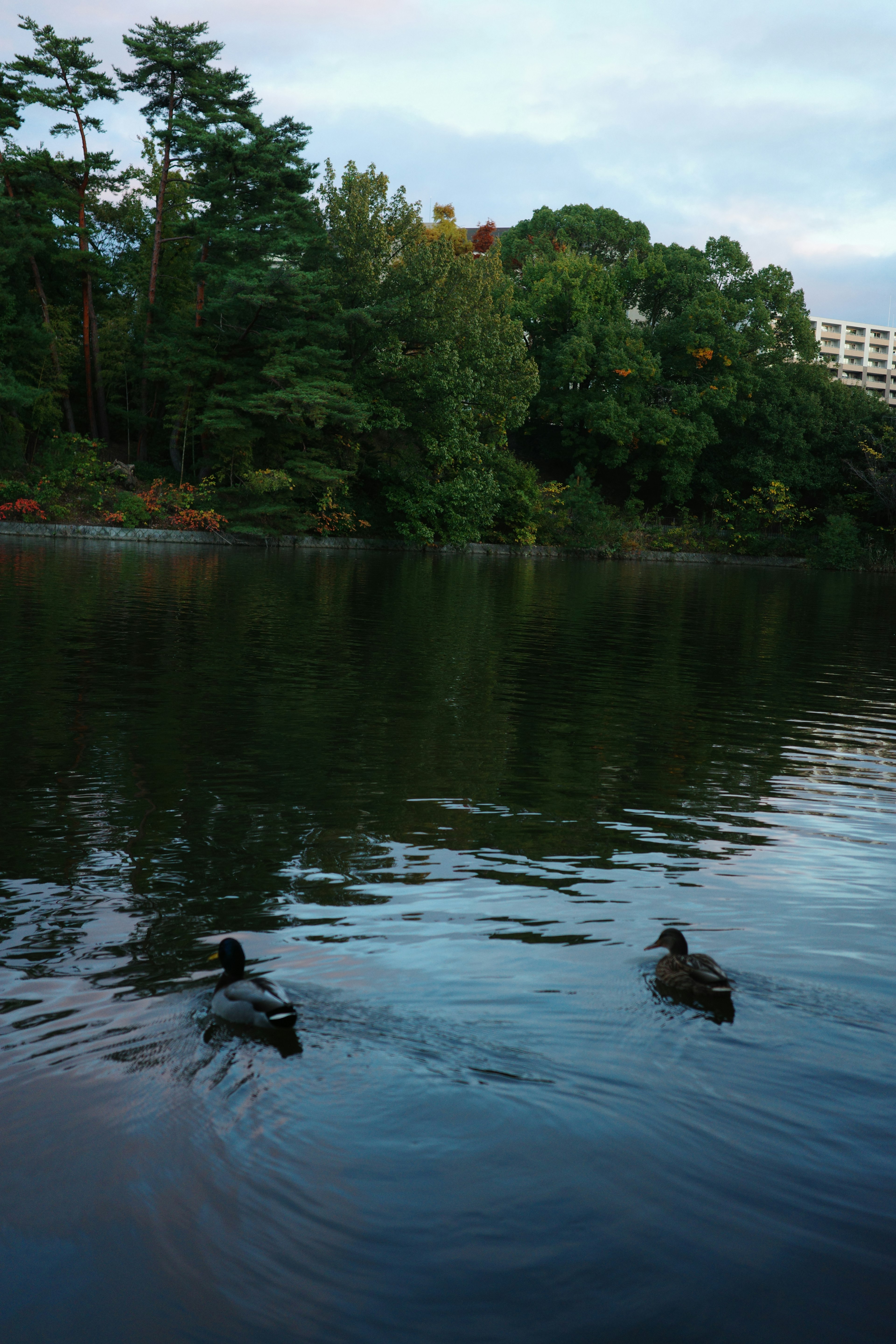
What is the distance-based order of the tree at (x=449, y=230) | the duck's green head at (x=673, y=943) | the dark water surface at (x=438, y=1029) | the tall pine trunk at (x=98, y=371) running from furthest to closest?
the tree at (x=449, y=230) → the tall pine trunk at (x=98, y=371) → the duck's green head at (x=673, y=943) → the dark water surface at (x=438, y=1029)

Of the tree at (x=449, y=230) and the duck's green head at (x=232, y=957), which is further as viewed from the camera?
the tree at (x=449, y=230)

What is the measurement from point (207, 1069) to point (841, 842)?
5.54 m

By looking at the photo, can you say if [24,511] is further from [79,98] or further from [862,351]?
[862,351]

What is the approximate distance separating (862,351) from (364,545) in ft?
500

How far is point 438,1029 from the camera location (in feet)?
15.1

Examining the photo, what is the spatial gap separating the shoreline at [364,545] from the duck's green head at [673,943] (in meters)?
35.6

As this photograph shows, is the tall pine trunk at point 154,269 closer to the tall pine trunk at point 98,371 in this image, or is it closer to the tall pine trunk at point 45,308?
the tall pine trunk at point 98,371

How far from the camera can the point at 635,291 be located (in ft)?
206

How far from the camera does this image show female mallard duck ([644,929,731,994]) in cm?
480

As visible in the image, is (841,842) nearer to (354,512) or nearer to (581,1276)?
(581,1276)

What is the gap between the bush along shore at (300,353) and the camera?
40406mm

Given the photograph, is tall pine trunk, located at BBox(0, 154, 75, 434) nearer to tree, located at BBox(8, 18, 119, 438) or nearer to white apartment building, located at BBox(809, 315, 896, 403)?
tree, located at BBox(8, 18, 119, 438)

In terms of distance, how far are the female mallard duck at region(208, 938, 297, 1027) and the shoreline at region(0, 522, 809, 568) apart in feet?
116

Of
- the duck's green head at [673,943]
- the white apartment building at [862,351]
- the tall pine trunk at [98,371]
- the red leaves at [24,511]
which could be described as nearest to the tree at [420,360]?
the tall pine trunk at [98,371]
